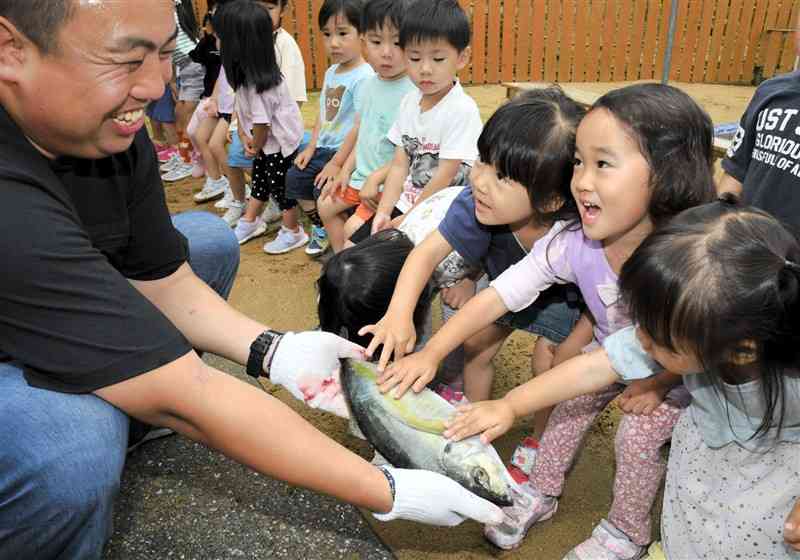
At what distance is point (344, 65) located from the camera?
400 cm

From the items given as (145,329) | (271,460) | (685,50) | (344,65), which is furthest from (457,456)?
(685,50)

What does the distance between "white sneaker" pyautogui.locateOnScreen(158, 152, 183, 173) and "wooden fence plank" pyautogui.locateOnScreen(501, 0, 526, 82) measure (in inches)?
249

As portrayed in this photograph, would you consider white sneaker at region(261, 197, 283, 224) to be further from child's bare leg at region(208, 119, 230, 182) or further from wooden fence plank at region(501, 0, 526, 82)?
wooden fence plank at region(501, 0, 526, 82)

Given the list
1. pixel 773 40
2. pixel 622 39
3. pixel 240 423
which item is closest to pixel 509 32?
pixel 622 39

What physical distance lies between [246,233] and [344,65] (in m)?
1.33

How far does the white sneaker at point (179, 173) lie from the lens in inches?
221

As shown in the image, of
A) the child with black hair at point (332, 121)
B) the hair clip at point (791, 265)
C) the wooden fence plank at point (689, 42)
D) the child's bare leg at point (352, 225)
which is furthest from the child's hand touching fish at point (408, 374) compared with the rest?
the wooden fence plank at point (689, 42)

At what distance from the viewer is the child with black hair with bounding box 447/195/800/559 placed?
3.97 ft

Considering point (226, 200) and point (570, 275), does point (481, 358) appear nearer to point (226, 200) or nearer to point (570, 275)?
point (570, 275)

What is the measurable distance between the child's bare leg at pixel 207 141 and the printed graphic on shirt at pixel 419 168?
241 centimetres

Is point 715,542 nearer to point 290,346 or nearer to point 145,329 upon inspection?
point 290,346

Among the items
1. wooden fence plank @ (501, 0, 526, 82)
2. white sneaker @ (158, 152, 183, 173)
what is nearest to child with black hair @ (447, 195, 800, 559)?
white sneaker @ (158, 152, 183, 173)

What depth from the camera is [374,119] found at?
347cm

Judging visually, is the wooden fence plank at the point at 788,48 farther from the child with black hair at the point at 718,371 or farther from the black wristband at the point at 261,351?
the black wristband at the point at 261,351
